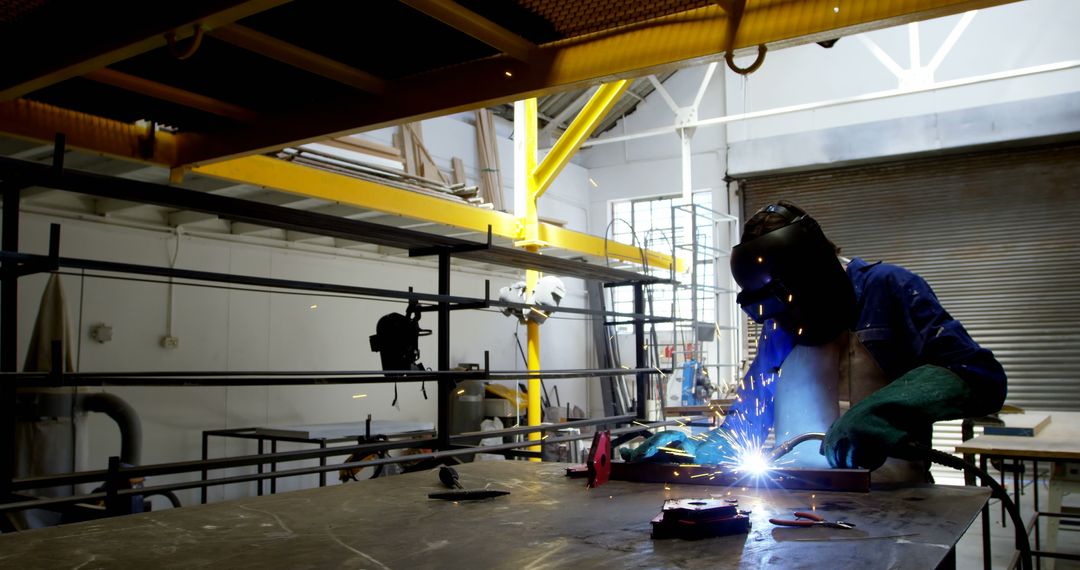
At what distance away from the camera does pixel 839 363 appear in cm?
258

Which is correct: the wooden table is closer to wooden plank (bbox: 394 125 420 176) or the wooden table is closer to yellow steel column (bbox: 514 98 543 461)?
yellow steel column (bbox: 514 98 543 461)

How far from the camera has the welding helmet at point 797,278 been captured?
7.95 feet

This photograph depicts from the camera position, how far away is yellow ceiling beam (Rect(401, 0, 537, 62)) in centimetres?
253

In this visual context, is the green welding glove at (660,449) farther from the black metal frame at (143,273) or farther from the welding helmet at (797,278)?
the black metal frame at (143,273)

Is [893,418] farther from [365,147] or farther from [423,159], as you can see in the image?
[423,159]

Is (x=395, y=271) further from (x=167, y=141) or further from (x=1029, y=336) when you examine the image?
(x=1029, y=336)

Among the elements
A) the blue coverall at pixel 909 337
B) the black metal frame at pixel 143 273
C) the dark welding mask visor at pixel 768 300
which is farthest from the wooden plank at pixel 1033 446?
the black metal frame at pixel 143 273

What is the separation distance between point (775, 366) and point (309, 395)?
6173mm

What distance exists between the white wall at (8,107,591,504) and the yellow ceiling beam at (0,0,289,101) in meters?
2.83

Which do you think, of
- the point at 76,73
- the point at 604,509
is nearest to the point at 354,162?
the point at 76,73

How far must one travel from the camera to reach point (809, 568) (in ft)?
3.91

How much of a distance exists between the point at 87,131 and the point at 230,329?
3.70m

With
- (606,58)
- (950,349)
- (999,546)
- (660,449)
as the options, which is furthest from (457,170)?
(950,349)

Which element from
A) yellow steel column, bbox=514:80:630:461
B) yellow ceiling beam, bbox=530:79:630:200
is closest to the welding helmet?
yellow ceiling beam, bbox=530:79:630:200
